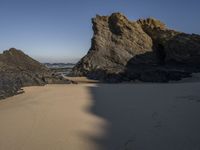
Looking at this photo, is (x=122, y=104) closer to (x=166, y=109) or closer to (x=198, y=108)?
(x=166, y=109)

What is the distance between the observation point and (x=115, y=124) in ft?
13.3

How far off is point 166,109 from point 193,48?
16.3 metres

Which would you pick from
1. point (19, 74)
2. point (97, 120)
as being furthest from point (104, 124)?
point (19, 74)

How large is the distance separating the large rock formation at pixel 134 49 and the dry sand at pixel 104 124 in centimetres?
1296

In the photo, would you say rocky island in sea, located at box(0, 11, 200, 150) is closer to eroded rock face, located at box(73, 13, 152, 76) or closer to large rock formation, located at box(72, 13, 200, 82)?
eroded rock face, located at box(73, 13, 152, 76)

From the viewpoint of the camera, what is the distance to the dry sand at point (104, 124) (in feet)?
11.0

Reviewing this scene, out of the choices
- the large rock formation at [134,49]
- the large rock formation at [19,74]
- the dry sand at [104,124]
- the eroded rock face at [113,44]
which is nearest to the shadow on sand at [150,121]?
the dry sand at [104,124]

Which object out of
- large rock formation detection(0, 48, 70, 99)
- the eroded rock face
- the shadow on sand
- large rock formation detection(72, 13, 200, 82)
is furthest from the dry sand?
the eroded rock face

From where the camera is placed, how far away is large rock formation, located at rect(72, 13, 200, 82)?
1988 cm

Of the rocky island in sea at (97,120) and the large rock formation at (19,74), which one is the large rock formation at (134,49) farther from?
the rocky island in sea at (97,120)

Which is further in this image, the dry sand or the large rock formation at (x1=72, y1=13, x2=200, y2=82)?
the large rock formation at (x1=72, y1=13, x2=200, y2=82)

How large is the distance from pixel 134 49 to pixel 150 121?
55.5 ft

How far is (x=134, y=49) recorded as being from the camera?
20.8 meters

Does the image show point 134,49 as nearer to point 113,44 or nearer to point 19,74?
point 113,44
